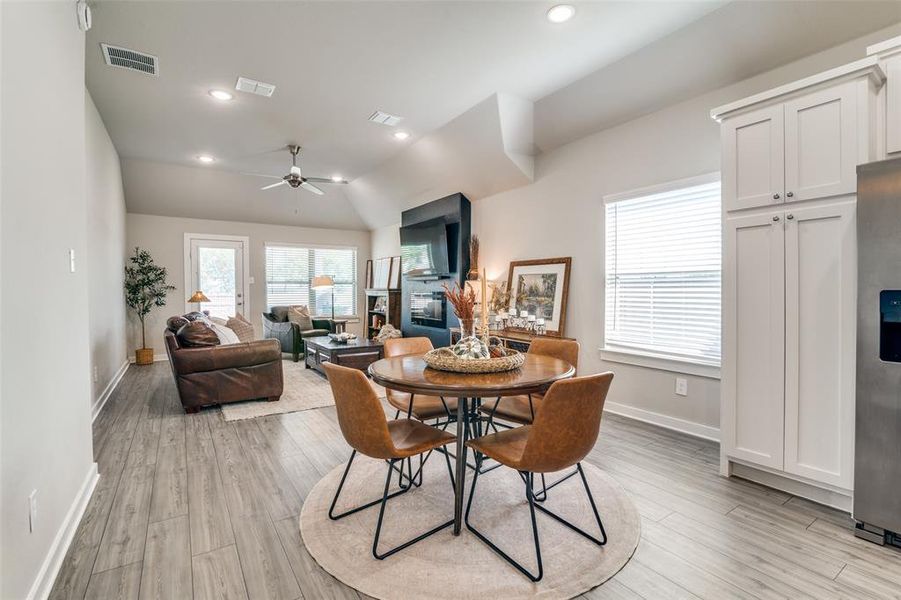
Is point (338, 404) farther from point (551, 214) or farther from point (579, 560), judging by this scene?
point (551, 214)

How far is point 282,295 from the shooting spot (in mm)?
8180

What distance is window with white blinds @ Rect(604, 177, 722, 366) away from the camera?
3.20m

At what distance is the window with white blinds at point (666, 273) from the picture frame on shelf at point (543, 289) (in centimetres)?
48

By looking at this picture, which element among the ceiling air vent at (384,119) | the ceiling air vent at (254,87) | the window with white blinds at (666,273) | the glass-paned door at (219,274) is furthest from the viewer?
the glass-paned door at (219,274)

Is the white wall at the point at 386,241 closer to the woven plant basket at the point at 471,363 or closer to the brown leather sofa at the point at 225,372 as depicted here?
the brown leather sofa at the point at 225,372

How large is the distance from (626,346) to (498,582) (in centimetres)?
272

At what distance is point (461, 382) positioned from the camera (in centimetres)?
181

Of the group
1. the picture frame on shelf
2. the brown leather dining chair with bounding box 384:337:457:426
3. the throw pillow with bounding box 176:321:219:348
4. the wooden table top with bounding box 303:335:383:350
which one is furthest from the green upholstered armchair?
the brown leather dining chair with bounding box 384:337:457:426

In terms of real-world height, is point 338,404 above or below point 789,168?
below

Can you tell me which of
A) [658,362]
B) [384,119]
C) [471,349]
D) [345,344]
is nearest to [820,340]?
[658,362]

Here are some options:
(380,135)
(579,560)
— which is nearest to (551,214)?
(380,135)

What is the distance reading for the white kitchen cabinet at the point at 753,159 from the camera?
7.61 feet

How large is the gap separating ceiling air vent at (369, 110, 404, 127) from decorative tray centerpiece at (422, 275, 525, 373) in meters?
2.96

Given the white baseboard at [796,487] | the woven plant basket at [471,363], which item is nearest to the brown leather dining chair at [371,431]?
the woven plant basket at [471,363]
